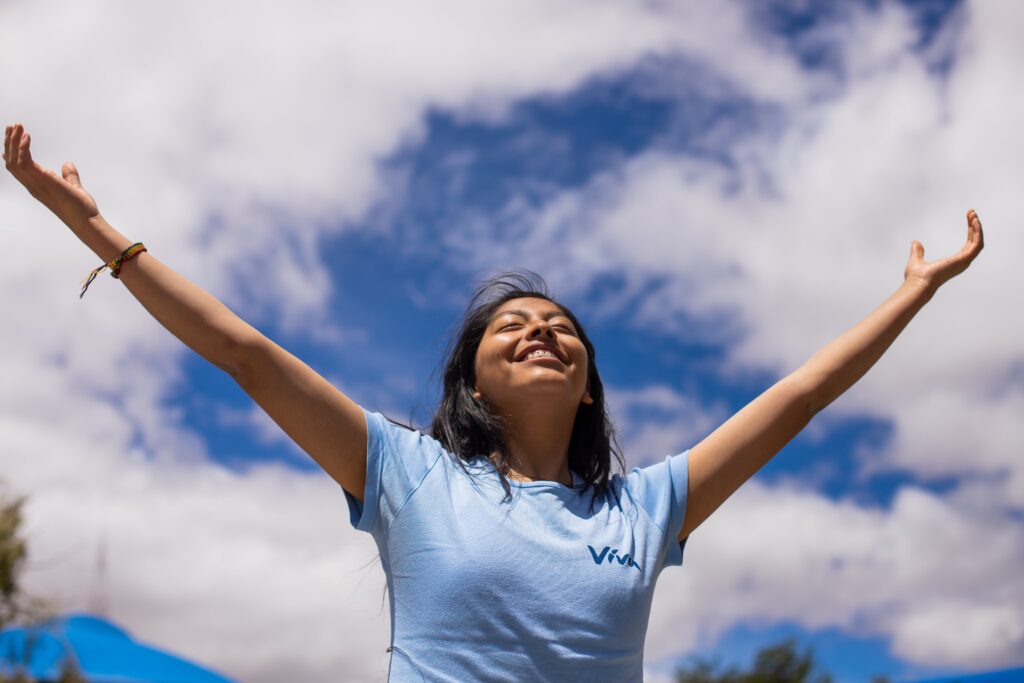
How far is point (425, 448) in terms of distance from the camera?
3.32 m

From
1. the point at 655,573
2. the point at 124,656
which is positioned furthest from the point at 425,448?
the point at 124,656

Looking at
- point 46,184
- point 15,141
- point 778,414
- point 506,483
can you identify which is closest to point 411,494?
point 506,483

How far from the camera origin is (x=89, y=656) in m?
2.78

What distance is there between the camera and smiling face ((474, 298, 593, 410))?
3.62 meters

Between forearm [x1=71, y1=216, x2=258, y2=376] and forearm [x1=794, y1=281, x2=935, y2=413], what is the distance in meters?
2.02

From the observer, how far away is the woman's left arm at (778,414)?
348 cm

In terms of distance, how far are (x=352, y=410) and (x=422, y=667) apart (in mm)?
808

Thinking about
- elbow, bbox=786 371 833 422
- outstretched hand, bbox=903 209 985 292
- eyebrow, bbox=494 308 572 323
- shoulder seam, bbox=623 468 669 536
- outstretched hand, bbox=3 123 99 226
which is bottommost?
shoulder seam, bbox=623 468 669 536

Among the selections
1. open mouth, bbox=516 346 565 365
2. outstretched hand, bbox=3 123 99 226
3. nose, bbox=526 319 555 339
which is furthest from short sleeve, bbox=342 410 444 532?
outstretched hand, bbox=3 123 99 226

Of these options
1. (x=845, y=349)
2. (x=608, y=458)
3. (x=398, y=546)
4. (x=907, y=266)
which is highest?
(x=907, y=266)

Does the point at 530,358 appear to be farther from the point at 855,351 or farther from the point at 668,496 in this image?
the point at 855,351

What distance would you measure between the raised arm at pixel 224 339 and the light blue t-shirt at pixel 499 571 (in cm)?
13

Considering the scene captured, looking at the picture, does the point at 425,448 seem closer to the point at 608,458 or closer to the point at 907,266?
the point at 608,458

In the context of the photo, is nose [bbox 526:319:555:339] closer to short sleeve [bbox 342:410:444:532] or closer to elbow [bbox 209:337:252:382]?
short sleeve [bbox 342:410:444:532]
